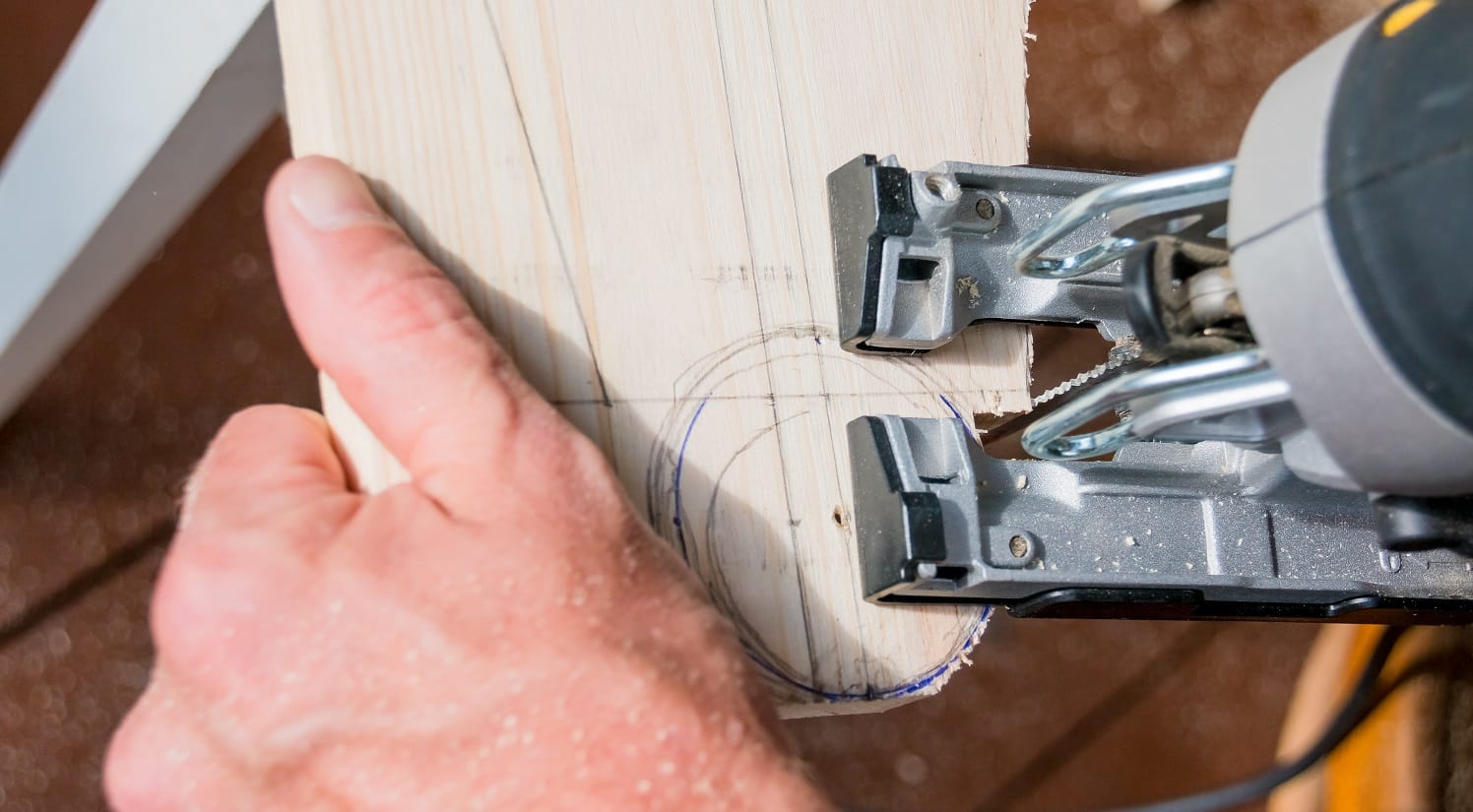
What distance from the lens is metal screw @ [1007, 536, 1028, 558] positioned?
1.92 feet

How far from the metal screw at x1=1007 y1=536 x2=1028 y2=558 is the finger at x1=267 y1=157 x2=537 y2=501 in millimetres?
273

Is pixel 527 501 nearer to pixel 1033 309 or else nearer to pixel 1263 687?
pixel 1033 309

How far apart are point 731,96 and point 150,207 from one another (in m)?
0.51

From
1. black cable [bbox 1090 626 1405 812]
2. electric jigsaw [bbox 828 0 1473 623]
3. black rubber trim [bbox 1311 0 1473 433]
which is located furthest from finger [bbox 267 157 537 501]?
black cable [bbox 1090 626 1405 812]

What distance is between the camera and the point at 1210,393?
1.57 feet

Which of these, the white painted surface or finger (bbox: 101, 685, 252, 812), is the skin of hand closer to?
finger (bbox: 101, 685, 252, 812)

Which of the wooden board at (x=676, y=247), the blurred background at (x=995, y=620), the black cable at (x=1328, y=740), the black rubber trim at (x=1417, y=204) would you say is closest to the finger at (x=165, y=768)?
the wooden board at (x=676, y=247)

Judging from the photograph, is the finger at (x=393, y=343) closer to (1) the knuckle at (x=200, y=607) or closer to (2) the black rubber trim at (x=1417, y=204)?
(1) the knuckle at (x=200, y=607)

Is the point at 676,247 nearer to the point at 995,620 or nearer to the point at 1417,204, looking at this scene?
the point at 1417,204

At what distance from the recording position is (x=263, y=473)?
20.4 inches

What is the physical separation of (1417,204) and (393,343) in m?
0.44

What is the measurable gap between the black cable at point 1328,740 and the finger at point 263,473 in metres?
1.21

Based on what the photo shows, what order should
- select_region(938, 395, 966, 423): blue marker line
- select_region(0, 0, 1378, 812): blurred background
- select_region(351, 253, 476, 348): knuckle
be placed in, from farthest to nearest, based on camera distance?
select_region(0, 0, 1378, 812): blurred background, select_region(938, 395, 966, 423): blue marker line, select_region(351, 253, 476, 348): knuckle

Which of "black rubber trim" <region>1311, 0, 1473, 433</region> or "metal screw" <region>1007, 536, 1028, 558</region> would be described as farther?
"metal screw" <region>1007, 536, 1028, 558</region>
